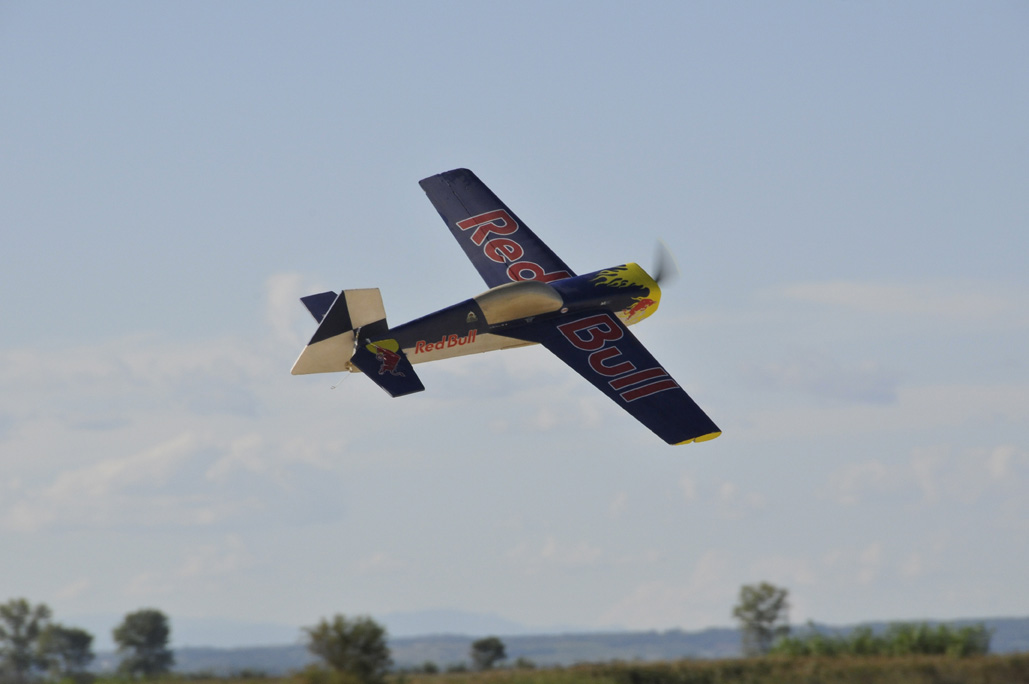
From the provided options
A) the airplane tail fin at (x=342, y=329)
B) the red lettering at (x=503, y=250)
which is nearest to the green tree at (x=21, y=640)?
the airplane tail fin at (x=342, y=329)

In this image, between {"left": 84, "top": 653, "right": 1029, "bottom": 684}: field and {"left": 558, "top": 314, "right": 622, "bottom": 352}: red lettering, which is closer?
{"left": 84, "top": 653, "right": 1029, "bottom": 684}: field

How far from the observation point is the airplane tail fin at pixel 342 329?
79.1ft

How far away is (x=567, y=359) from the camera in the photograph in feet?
88.4

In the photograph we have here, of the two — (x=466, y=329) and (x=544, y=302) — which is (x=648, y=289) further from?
(x=466, y=329)

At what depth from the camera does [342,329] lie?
961 inches

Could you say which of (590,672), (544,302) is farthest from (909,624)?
(544,302)

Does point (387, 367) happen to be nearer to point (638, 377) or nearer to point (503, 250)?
point (638, 377)

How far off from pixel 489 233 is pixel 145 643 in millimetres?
15843

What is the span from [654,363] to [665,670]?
8528mm

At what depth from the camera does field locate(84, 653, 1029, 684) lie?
19.0 m

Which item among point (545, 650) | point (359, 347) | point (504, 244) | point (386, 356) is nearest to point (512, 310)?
point (386, 356)

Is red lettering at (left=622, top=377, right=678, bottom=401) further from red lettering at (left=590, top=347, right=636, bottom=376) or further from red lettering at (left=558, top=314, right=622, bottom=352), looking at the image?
red lettering at (left=558, top=314, right=622, bottom=352)

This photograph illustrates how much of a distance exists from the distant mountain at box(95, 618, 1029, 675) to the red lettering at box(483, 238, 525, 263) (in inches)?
406

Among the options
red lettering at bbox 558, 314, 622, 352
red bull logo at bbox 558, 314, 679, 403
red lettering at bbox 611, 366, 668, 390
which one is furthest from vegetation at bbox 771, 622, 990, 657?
red lettering at bbox 558, 314, 622, 352
